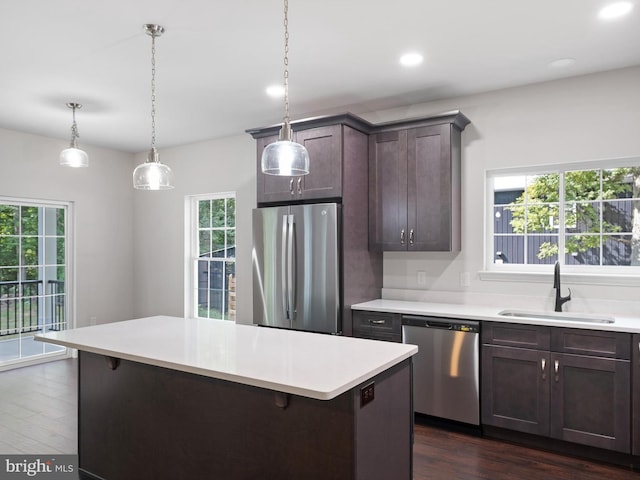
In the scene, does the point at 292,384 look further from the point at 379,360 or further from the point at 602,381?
the point at 602,381

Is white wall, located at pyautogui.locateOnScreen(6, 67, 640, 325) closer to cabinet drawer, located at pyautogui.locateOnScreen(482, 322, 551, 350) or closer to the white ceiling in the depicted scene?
the white ceiling

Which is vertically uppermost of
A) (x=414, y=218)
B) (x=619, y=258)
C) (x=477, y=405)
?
(x=414, y=218)

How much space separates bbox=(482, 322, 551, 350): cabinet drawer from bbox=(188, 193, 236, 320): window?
3217mm

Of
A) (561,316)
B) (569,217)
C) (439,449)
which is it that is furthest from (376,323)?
(569,217)

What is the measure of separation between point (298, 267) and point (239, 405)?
188cm

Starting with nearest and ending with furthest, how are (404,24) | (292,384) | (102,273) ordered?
(292,384), (404,24), (102,273)

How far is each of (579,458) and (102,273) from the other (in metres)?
5.56

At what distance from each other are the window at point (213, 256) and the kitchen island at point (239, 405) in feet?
9.44

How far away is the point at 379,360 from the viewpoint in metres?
2.01

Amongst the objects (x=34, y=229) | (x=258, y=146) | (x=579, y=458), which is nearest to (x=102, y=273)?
(x=34, y=229)

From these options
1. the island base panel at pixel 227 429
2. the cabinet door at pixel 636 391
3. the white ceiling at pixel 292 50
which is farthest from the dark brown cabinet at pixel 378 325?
the white ceiling at pixel 292 50

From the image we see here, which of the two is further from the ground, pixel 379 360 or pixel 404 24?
pixel 404 24

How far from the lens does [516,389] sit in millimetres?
3205

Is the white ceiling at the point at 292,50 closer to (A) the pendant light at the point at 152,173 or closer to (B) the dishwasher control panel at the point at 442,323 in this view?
(A) the pendant light at the point at 152,173
